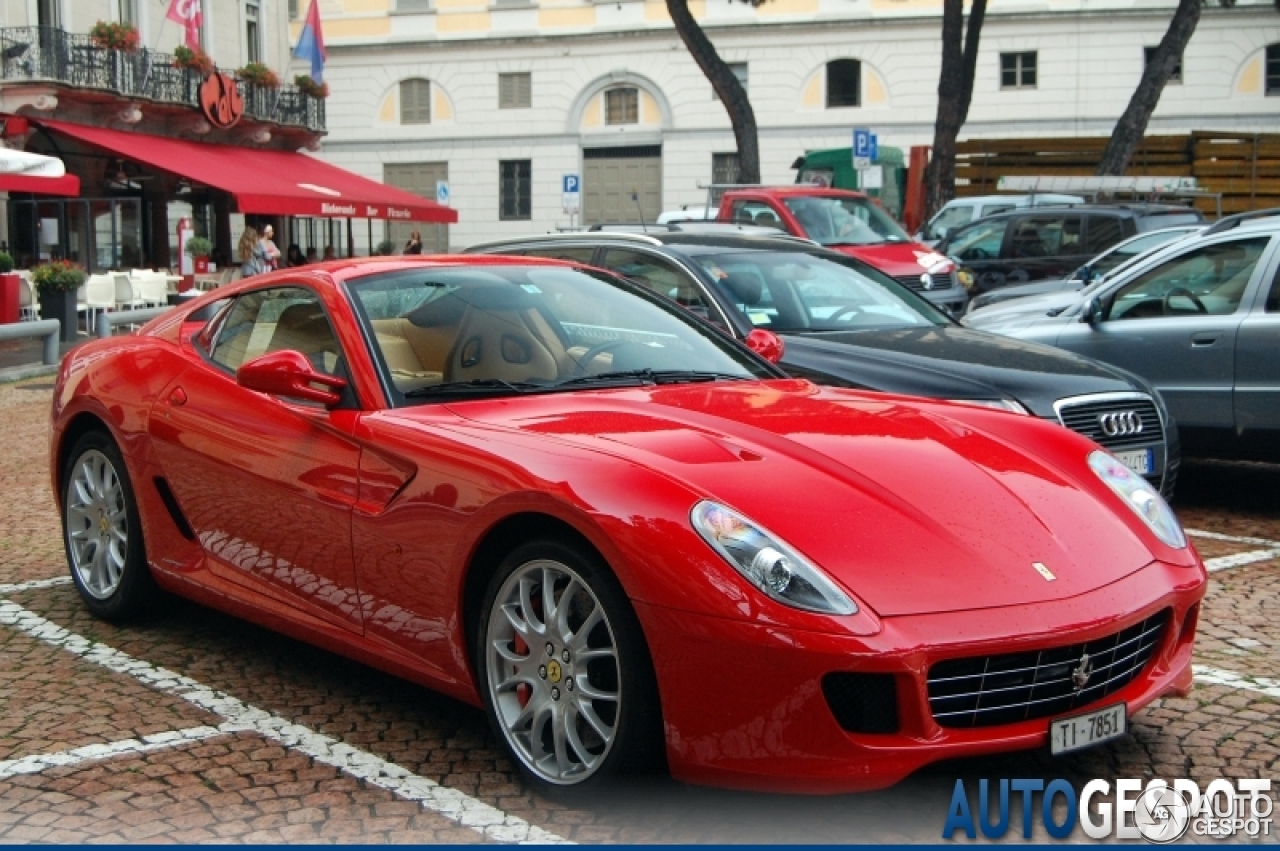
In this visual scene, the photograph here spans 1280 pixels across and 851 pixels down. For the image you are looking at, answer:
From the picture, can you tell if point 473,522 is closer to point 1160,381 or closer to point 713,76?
point 1160,381

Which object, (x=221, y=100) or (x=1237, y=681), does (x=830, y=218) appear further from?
(x=221, y=100)

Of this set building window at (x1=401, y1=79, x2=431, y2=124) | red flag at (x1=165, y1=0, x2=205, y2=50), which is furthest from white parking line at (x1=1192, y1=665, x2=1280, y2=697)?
building window at (x1=401, y1=79, x2=431, y2=124)

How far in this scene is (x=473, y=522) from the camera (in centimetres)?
435

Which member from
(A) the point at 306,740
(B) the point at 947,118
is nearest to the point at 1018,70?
(B) the point at 947,118

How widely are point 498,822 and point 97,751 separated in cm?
136

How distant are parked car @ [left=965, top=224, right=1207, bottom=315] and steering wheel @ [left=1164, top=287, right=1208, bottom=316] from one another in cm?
488

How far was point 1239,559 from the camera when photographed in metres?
7.66

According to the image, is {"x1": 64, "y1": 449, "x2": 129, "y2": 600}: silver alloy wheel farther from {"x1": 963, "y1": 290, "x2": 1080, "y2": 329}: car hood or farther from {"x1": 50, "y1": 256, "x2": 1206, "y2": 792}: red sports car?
{"x1": 963, "y1": 290, "x2": 1080, "y2": 329}: car hood

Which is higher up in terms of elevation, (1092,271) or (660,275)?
(660,275)

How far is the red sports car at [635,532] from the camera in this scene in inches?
149

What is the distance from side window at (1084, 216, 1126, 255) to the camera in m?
18.2

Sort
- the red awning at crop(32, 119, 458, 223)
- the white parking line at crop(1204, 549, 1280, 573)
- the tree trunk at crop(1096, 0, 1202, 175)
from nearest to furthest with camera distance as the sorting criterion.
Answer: the white parking line at crop(1204, 549, 1280, 573), the red awning at crop(32, 119, 458, 223), the tree trunk at crop(1096, 0, 1202, 175)

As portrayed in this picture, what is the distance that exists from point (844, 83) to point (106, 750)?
4675cm

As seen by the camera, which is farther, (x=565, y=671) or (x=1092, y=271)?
(x=1092, y=271)
